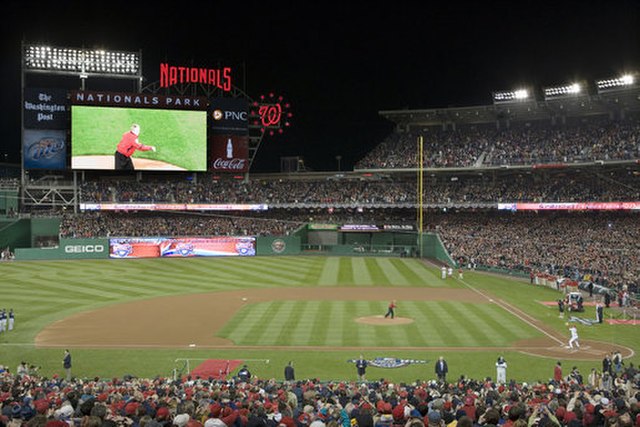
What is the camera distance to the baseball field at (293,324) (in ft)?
74.7

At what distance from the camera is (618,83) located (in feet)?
179

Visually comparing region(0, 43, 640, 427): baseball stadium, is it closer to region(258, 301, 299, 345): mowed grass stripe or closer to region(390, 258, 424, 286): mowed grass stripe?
region(258, 301, 299, 345): mowed grass stripe

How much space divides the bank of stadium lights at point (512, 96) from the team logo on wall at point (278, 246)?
29.6 metres

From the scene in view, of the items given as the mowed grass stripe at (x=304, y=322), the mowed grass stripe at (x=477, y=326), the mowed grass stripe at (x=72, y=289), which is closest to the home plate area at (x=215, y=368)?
the mowed grass stripe at (x=304, y=322)

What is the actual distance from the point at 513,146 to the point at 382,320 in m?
41.4

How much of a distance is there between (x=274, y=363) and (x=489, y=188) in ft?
161

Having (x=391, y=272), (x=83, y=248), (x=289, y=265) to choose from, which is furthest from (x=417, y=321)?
(x=83, y=248)

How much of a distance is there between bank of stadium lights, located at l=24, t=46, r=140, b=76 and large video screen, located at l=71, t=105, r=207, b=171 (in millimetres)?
4855

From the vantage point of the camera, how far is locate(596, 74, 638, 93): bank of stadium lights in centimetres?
5322

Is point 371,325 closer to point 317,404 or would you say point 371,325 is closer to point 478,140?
point 317,404

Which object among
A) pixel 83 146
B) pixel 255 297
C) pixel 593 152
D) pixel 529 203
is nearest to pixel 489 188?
pixel 529 203

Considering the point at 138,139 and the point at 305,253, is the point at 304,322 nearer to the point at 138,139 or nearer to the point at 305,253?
the point at 305,253

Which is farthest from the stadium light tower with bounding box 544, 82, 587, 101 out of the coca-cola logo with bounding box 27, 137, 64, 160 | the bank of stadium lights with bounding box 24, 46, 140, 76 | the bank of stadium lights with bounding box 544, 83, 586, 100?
the coca-cola logo with bounding box 27, 137, 64, 160

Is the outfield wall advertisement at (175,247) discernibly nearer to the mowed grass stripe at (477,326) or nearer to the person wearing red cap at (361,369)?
the mowed grass stripe at (477,326)
